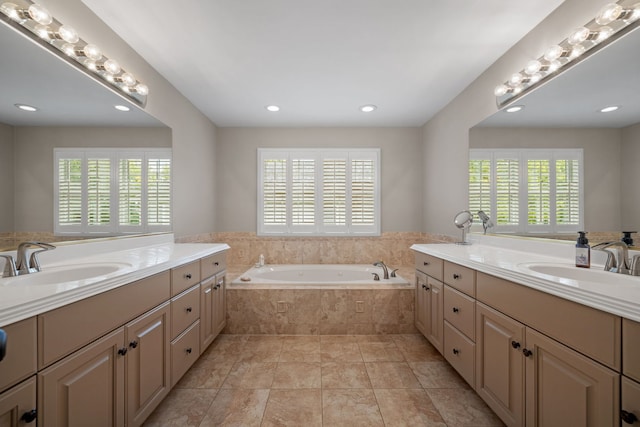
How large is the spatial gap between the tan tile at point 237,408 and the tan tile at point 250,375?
66mm

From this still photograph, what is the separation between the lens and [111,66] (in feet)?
5.77

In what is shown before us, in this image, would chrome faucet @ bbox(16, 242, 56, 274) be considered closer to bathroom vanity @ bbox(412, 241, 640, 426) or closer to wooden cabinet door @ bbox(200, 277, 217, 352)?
wooden cabinet door @ bbox(200, 277, 217, 352)

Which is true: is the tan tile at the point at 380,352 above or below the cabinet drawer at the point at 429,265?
below

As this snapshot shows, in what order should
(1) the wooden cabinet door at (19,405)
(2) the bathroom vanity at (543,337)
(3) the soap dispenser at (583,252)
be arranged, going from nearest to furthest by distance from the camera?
(1) the wooden cabinet door at (19,405), (2) the bathroom vanity at (543,337), (3) the soap dispenser at (583,252)

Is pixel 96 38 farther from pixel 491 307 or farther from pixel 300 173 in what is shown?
pixel 491 307

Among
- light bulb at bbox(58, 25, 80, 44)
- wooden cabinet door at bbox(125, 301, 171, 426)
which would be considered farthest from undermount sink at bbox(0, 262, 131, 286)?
light bulb at bbox(58, 25, 80, 44)

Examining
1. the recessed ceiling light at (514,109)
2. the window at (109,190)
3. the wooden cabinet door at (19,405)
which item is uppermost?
the recessed ceiling light at (514,109)

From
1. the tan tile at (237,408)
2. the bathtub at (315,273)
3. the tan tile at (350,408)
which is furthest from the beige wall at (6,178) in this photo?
the bathtub at (315,273)

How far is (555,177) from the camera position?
5.69 ft

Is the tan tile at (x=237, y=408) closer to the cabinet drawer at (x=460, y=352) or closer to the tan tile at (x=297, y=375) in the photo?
the tan tile at (x=297, y=375)

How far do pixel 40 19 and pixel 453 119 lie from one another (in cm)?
313

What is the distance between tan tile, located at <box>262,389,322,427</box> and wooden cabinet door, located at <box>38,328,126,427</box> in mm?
764

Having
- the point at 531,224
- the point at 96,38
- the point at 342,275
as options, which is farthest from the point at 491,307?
the point at 96,38

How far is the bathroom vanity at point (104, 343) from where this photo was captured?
861mm
